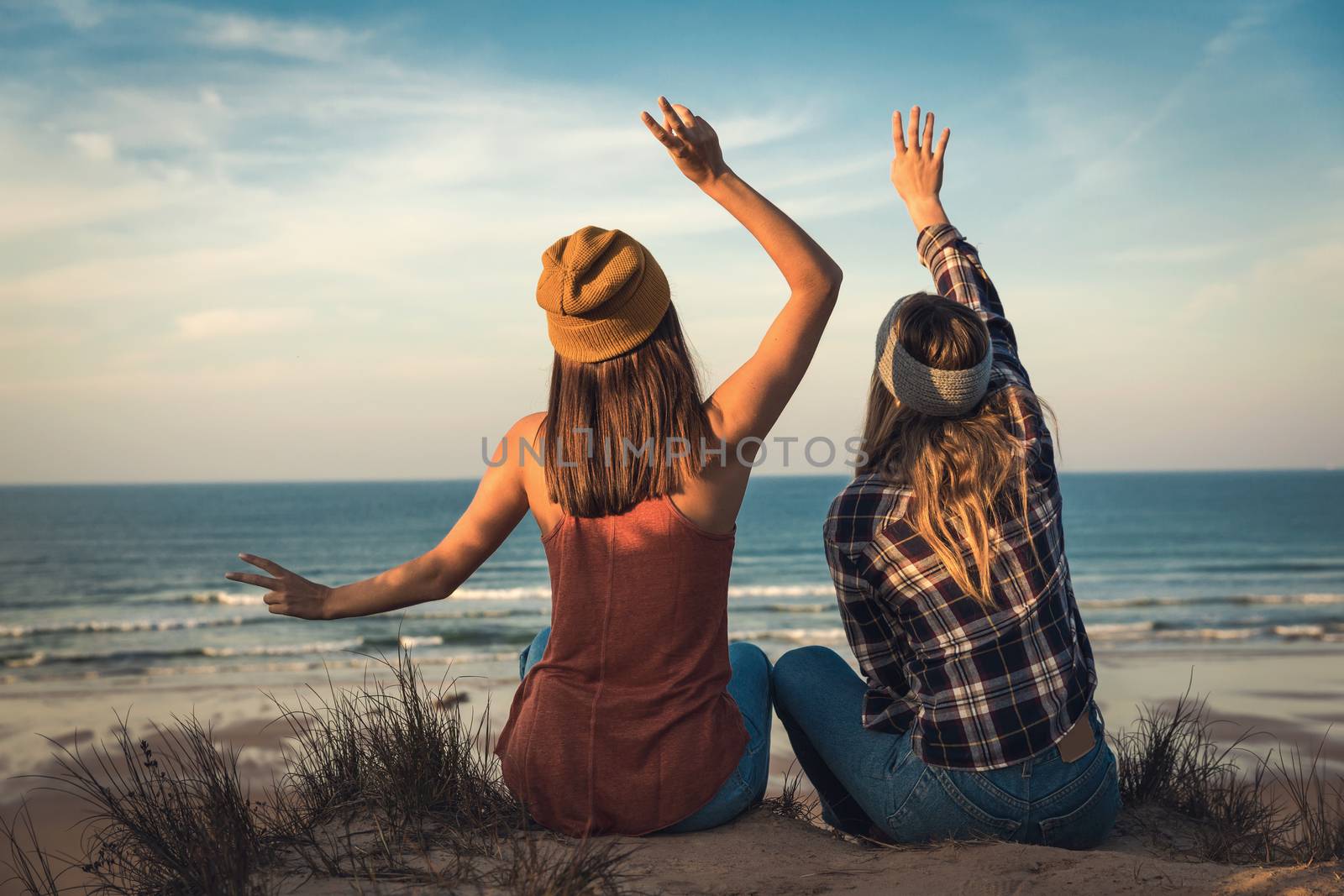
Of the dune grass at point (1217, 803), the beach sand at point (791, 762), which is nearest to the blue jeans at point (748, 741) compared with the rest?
the beach sand at point (791, 762)

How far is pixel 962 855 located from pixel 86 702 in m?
9.43

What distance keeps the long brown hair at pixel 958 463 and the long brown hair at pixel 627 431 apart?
54cm

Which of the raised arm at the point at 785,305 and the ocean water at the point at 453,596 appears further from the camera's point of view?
the ocean water at the point at 453,596

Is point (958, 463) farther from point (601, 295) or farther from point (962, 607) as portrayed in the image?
point (601, 295)

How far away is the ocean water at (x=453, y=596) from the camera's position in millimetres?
12852

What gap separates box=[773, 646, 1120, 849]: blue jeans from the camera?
2311 millimetres

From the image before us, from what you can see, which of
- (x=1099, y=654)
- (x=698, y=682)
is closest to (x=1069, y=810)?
(x=698, y=682)

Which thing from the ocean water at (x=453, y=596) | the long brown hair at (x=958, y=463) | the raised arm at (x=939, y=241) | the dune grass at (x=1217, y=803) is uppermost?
the raised arm at (x=939, y=241)

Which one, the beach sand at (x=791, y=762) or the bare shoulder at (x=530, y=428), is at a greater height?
the bare shoulder at (x=530, y=428)

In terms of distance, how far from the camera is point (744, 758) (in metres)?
2.45

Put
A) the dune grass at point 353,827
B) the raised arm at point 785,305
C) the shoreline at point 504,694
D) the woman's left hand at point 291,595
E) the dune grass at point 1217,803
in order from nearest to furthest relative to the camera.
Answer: the dune grass at point 353,827 < the raised arm at point 785,305 < the woman's left hand at point 291,595 < the dune grass at point 1217,803 < the shoreline at point 504,694

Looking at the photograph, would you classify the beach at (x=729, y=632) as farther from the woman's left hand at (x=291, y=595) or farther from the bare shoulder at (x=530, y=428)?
the bare shoulder at (x=530, y=428)

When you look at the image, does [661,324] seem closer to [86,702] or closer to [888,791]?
[888,791]

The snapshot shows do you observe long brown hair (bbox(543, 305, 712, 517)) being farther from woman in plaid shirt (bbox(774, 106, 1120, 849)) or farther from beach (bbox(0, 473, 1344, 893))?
beach (bbox(0, 473, 1344, 893))
